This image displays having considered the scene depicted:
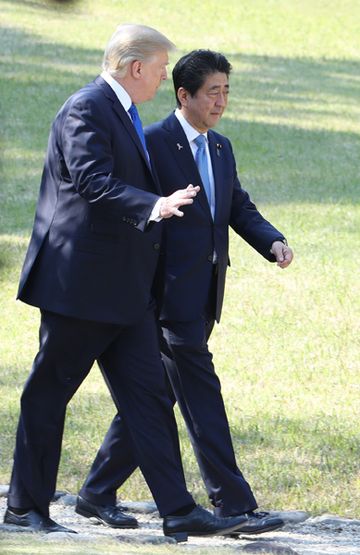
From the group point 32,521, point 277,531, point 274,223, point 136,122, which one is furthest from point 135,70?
point 274,223

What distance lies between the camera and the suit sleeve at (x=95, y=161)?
14.6 ft

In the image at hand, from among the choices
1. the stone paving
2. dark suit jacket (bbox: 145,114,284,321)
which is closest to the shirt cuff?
dark suit jacket (bbox: 145,114,284,321)

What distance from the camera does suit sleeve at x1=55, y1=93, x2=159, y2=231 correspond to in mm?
4438

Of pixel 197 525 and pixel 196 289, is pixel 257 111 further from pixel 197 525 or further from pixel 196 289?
pixel 197 525

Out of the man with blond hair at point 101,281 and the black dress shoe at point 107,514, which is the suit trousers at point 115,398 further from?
the black dress shoe at point 107,514

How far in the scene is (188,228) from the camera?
5.28 meters

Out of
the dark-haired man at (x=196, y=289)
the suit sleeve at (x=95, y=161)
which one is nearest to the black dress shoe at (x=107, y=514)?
the dark-haired man at (x=196, y=289)

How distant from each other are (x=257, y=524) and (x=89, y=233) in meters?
1.39

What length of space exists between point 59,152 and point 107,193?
32 cm

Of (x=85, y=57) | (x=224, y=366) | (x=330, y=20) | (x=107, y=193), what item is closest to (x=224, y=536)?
(x=107, y=193)

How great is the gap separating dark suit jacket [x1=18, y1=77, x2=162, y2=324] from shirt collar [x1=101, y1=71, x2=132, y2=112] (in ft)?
0.07

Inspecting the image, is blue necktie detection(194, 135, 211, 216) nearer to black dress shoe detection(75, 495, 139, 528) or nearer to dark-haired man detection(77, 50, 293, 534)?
dark-haired man detection(77, 50, 293, 534)

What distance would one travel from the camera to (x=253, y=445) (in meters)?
6.68

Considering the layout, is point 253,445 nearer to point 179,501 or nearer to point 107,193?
point 179,501
